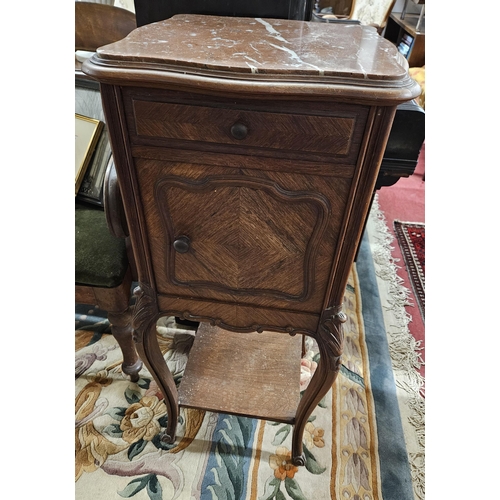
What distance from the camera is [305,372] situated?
1335 mm

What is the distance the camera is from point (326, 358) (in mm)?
809

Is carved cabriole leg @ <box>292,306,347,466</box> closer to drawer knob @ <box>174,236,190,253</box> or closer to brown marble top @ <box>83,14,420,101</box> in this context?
drawer knob @ <box>174,236,190,253</box>

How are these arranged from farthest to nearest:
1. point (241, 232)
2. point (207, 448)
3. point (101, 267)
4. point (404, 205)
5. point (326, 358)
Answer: point (404, 205) < point (207, 448) < point (101, 267) < point (326, 358) < point (241, 232)

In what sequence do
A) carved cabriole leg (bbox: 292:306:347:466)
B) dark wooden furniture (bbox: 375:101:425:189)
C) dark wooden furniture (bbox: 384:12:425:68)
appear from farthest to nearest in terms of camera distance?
1. dark wooden furniture (bbox: 384:12:425:68)
2. dark wooden furniture (bbox: 375:101:425:189)
3. carved cabriole leg (bbox: 292:306:347:466)

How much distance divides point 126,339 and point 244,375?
0.38 metres

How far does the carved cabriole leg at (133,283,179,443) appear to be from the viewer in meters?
0.80

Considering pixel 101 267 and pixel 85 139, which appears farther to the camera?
pixel 85 139

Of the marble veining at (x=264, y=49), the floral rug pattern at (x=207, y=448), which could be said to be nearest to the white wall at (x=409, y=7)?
the marble veining at (x=264, y=49)

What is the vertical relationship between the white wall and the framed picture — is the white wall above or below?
above

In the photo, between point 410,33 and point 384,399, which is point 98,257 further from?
point 410,33

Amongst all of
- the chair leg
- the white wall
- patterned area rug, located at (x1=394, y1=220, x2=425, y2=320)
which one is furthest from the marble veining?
the white wall

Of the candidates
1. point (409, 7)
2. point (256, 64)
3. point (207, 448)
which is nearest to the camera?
point (256, 64)

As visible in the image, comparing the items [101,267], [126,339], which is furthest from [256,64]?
[126,339]

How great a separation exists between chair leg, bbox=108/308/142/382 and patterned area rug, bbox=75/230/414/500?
2.5 inches
